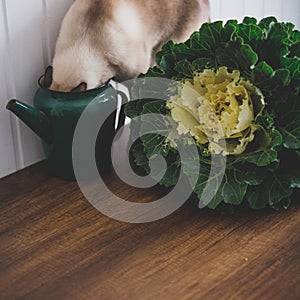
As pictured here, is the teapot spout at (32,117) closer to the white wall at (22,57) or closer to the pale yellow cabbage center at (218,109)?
the white wall at (22,57)

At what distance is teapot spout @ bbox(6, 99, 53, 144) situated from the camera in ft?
3.15

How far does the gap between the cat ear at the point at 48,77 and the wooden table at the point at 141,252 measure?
0.17m

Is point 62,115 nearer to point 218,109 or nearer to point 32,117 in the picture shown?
point 32,117

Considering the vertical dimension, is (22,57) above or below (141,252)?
above

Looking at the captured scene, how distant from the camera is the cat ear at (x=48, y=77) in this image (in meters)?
1.02

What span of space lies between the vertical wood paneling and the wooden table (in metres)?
0.08

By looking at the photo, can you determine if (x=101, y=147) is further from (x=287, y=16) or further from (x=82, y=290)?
(x=287, y=16)

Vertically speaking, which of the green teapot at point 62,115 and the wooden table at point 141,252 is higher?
the green teapot at point 62,115

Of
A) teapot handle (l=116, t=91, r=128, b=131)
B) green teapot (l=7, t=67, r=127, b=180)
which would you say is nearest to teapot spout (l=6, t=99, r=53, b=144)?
green teapot (l=7, t=67, r=127, b=180)

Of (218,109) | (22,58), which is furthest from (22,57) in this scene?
(218,109)

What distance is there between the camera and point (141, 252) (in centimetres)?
86

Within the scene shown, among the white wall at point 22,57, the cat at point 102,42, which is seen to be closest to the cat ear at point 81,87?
the cat at point 102,42

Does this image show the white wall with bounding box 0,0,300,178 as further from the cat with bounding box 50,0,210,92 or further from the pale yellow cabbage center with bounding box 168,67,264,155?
the pale yellow cabbage center with bounding box 168,67,264,155

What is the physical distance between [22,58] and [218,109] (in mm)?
330
